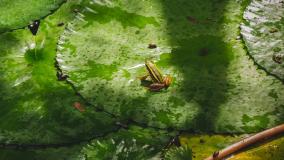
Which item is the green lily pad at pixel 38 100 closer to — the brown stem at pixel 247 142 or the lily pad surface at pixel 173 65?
the lily pad surface at pixel 173 65

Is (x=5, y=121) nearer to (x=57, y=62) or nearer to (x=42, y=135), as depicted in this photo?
(x=42, y=135)

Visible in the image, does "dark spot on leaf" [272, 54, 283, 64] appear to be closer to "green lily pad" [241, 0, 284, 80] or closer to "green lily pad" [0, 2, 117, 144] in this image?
"green lily pad" [241, 0, 284, 80]

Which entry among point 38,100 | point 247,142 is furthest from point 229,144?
point 38,100

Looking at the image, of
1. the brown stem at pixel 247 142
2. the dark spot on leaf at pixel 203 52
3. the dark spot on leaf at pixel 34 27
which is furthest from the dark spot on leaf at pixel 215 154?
the dark spot on leaf at pixel 34 27

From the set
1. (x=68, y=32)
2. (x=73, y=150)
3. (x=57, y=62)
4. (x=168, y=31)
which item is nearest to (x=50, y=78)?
(x=57, y=62)

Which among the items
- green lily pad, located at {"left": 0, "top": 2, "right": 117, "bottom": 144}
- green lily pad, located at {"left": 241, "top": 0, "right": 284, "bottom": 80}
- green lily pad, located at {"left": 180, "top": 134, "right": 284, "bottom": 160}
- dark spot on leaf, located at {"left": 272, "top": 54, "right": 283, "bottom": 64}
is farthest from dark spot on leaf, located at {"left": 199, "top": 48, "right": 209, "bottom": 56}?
green lily pad, located at {"left": 0, "top": 2, "right": 117, "bottom": 144}

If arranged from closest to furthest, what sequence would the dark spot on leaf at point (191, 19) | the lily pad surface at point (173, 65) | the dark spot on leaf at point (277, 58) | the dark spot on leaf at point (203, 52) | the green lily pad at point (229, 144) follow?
the green lily pad at point (229, 144) → the lily pad surface at point (173, 65) → the dark spot on leaf at point (277, 58) → the dark spot on leaf at point (203, 52) → the dark spot on leaf at point (191, 19)
